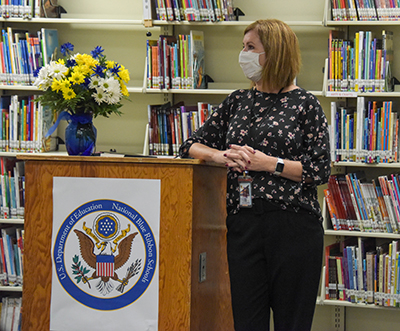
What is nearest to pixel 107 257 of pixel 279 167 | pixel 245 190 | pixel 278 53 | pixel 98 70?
pixel 245 190

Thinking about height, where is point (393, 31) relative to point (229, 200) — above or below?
above

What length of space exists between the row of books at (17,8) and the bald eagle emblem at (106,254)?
2060 mm

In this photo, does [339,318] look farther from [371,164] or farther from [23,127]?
[23,127]

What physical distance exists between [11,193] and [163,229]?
1.88 meters

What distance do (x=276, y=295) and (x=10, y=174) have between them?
2233 millimetres

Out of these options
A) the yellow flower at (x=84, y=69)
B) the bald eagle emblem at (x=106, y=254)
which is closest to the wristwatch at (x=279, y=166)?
the bald eagle emblem at (x=106, y=254)

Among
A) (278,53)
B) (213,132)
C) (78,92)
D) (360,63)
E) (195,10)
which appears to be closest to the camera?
(278,53)

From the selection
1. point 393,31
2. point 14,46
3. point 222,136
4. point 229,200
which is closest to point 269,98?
point 222,136

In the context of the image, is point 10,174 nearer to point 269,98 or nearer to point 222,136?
point 222,136

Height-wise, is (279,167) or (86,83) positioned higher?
(86,83)

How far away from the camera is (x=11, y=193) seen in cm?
327

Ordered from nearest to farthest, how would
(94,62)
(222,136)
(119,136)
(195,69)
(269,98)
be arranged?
(269,98) < (222,136) < (94,62) < (195,69) < (119,136)

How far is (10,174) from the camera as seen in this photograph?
3.30 metres

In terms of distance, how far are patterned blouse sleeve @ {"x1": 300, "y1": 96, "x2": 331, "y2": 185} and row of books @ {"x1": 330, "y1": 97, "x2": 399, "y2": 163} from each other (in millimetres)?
1291
